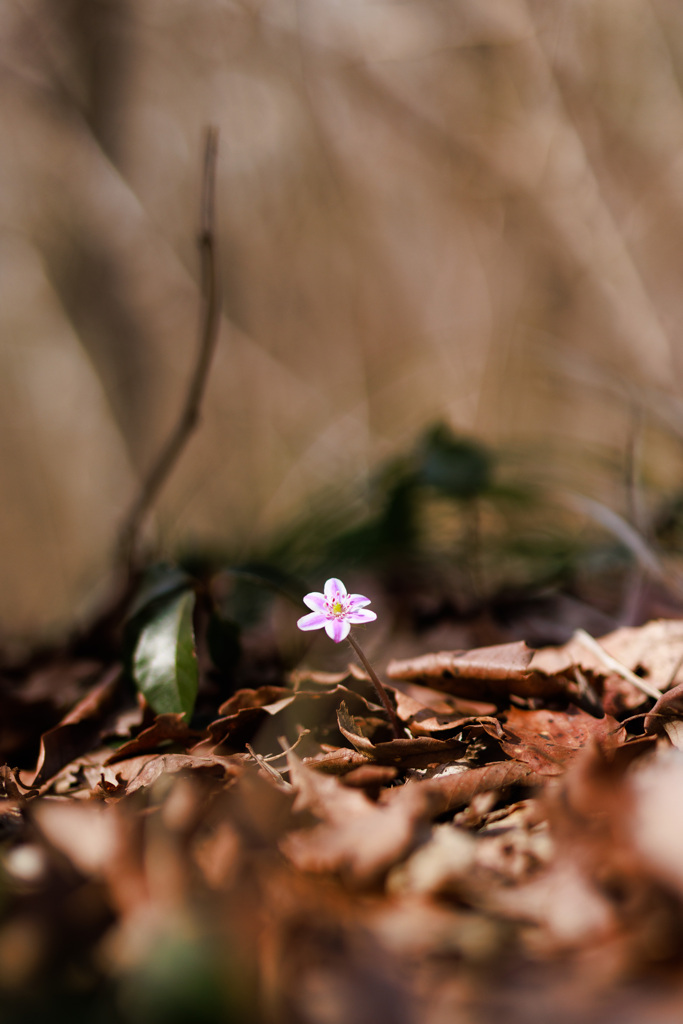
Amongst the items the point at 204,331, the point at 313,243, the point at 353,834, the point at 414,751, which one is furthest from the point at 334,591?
the point at 313,243

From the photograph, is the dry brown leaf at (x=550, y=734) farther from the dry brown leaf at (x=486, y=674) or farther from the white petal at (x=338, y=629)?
the white petal at (x=338, y=629)

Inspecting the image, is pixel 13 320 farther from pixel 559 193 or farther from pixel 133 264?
pixel 559 193

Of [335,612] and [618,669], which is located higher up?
[335,612]

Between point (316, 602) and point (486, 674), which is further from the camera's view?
point (486, 674)

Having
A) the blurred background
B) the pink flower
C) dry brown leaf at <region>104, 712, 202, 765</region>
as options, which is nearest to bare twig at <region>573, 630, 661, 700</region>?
the pink flower

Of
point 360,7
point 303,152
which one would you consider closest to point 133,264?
point 303,152

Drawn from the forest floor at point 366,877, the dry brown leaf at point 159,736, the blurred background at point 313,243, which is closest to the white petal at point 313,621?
the forest floor at point 366,877

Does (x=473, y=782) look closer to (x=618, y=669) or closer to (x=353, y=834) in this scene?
(x=353, y=834)
